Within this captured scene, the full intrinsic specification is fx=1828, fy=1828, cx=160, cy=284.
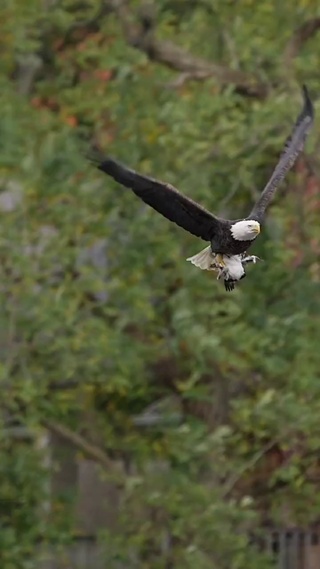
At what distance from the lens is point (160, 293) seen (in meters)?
10.5

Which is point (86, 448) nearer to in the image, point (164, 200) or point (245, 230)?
point (164, 200)

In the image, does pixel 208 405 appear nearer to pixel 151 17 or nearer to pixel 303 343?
pixel 303 343

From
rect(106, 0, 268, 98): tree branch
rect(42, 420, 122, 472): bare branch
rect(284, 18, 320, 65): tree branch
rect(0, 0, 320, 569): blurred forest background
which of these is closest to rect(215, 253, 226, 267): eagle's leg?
rect(0, 0, 320, 569): blurred forest background

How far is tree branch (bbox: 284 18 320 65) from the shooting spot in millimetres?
10758

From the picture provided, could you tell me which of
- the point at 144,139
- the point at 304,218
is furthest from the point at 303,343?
the point at 144,139

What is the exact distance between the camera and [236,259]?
6.47 m

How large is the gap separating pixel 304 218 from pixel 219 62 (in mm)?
1179

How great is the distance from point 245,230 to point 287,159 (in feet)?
2.52

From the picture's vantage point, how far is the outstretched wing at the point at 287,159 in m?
6.57

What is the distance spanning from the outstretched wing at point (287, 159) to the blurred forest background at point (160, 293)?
7.91 feet

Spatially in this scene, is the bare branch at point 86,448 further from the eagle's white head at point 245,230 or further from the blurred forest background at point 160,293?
the eagle's white head at point 245,230

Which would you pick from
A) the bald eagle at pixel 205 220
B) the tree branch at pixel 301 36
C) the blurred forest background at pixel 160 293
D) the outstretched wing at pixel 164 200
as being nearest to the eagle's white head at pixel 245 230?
the bald eagle at pixel 205 220

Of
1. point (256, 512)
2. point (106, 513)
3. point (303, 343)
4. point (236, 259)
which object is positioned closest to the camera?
point (236, 259)

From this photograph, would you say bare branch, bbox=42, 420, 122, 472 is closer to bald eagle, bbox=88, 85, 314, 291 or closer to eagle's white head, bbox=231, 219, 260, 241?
bald eagle, bbox=88, 85, 314, 291
